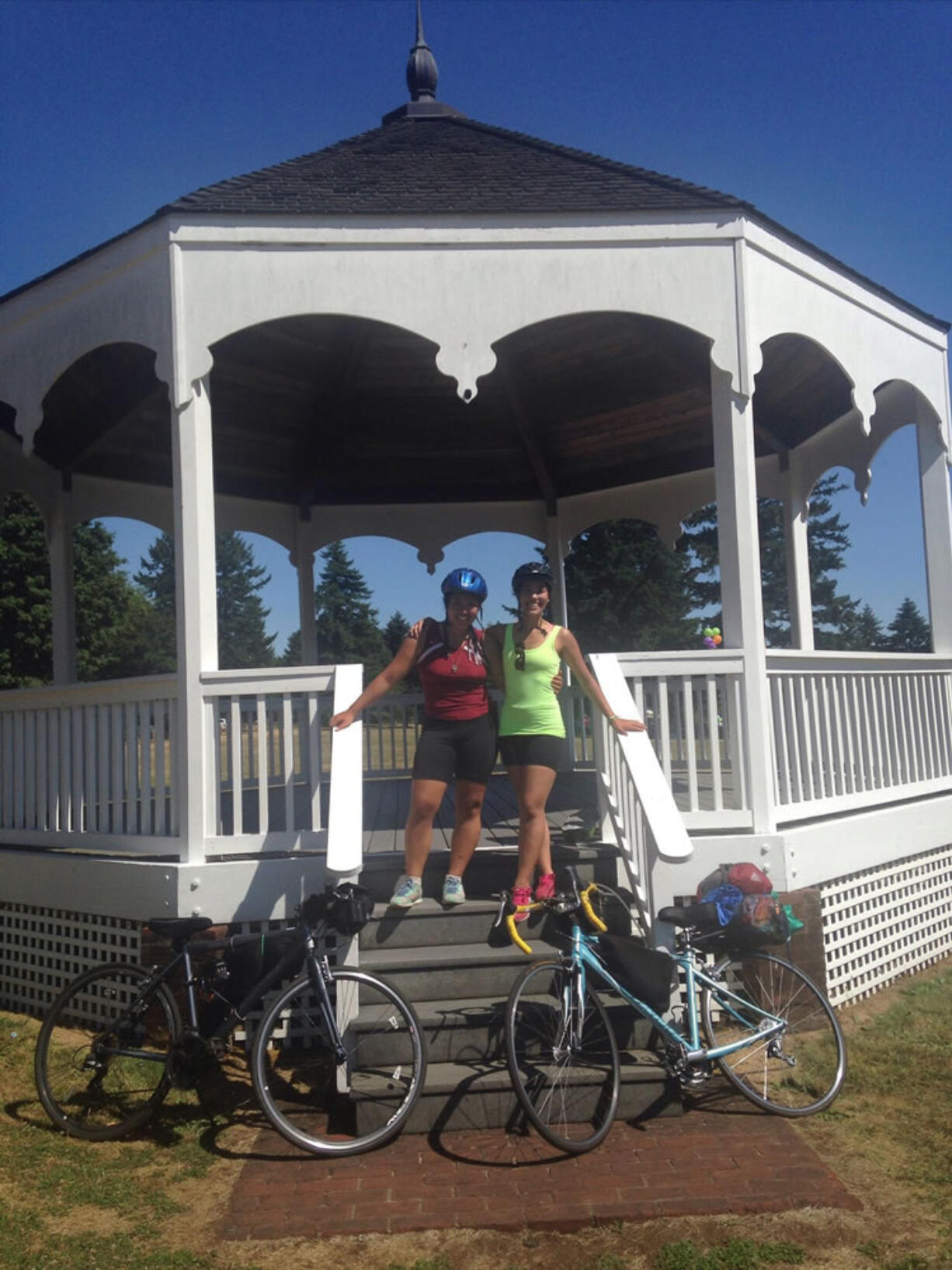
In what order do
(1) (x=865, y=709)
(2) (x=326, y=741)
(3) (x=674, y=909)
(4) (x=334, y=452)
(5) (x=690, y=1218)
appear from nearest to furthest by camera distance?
1. (5) (x=690, y=1218)
2. (3) (x=674, y=909)
3. (1) (x=865, y=709)
4. (4) (x=334, y=452)
5. (2) (x=326, y=741)

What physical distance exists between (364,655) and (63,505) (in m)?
74.4

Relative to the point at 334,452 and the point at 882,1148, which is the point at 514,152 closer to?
the point at 334,452

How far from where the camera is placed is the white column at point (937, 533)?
8.57 metres

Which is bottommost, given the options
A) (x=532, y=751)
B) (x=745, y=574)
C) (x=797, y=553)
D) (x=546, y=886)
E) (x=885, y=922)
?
(x=885, y=922)

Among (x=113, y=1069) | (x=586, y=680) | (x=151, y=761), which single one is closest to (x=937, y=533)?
(x=586, y=680)

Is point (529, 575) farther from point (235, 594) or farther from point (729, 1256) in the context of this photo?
point (235, 594)

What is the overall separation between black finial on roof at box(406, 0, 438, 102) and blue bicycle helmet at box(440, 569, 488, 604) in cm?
625

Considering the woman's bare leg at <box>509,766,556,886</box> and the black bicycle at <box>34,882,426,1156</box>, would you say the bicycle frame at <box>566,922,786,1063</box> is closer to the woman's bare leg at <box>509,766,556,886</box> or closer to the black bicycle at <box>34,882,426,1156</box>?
the woman's bare leg at <box>509,766,556,886</box>

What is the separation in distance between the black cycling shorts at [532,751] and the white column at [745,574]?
58.5 inches

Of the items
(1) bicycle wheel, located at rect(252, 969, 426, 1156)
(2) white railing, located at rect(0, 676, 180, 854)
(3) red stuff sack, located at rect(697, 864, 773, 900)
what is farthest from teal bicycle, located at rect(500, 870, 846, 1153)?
(2) white railing, located at rect(0, 676, 180, 854)

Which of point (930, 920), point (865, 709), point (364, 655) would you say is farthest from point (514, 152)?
point (364, 655)

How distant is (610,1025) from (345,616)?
8608 centimetres

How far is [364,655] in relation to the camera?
84.1 metres

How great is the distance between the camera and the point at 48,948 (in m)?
7.00
